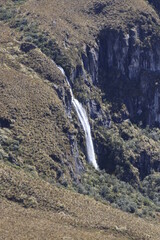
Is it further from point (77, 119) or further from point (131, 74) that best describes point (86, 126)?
point (131, 74)

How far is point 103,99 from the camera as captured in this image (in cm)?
10875

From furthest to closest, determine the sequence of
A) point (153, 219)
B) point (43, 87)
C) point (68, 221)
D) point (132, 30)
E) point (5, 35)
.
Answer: point (132, 30) < point (5, 35) < point (43, 87) < point (153, 219) < point (68, 221)

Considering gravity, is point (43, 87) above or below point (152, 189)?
above

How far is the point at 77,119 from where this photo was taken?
9625cm

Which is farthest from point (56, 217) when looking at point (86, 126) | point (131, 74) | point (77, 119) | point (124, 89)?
point (131, 74)

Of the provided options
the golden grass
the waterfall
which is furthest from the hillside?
the waterfall

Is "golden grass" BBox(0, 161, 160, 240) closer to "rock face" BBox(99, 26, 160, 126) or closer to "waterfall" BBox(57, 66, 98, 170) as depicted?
"waterfall" BBox(57, 66, 98, 170)

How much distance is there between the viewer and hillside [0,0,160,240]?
219 ft

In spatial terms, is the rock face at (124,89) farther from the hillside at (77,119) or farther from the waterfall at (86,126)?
the waterfall at (86,126)

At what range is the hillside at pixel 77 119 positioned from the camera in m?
66.8

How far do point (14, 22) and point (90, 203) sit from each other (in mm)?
46348

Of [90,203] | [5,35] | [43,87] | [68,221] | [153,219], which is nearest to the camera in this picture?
[68,221]

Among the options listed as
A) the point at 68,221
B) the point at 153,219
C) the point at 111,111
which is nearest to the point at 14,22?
the point at 111,111

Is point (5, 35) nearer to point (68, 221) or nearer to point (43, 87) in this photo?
point (43, 87)
